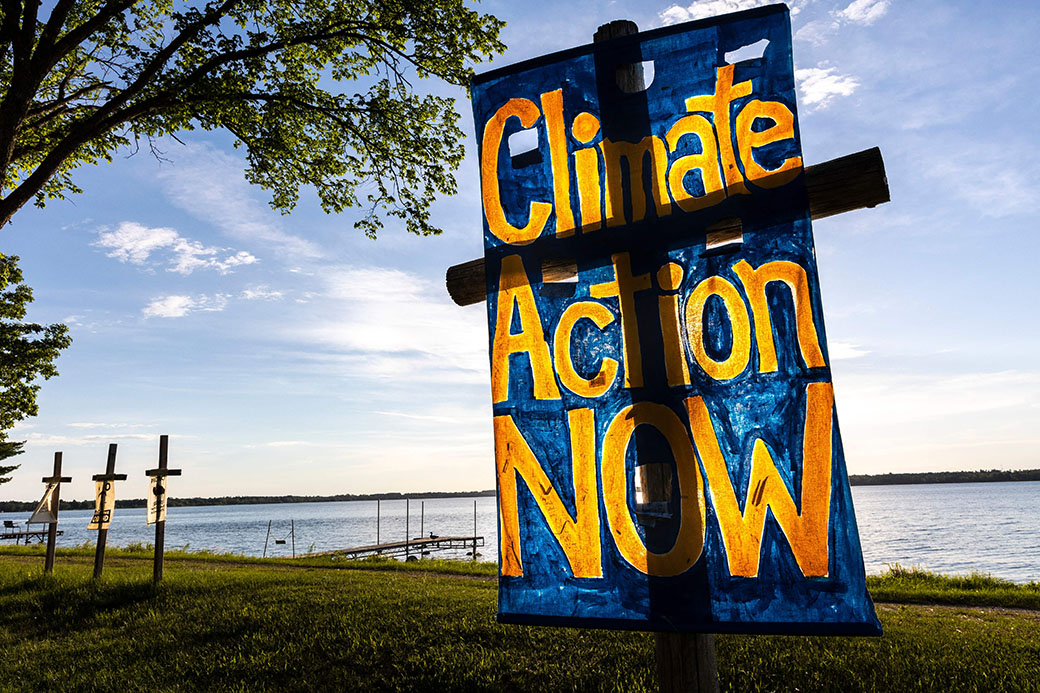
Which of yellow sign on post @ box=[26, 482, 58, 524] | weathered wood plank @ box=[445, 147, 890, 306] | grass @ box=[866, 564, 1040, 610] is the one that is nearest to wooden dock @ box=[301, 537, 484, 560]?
yellow sign on post @ box=[26, 482, 58, 524]

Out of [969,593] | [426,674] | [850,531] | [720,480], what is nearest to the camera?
[850,531]

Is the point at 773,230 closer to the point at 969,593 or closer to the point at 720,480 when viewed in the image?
the point at 720,480

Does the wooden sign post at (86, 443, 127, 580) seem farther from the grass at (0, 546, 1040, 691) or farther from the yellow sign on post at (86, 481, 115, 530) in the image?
the grass at (0, 546, 1040, 691)

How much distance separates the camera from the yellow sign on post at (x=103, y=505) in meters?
14.0

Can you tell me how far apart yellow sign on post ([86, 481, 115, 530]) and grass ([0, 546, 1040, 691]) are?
191cm

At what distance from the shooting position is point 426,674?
687 centimetres

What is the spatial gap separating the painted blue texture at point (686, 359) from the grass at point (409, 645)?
3872mm

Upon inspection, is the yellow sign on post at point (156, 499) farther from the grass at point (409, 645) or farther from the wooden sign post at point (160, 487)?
the grass at point (409, 645)

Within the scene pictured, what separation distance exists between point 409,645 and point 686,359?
20.7 feet

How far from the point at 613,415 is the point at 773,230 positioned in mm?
1148

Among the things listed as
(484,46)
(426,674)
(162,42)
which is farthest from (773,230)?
(162,42)

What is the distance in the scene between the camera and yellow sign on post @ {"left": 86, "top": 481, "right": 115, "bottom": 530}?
1398cm

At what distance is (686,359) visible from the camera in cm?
298

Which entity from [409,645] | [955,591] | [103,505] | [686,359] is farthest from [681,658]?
[103,505]
